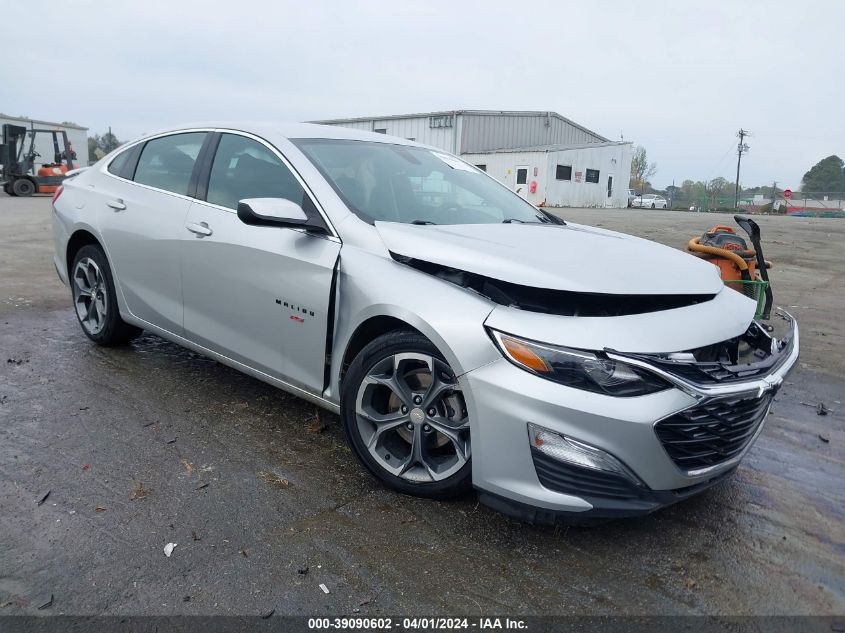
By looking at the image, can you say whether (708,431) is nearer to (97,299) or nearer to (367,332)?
(367,332)

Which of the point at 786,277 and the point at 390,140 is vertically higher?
the point at 390,140

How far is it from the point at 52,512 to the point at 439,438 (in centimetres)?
163

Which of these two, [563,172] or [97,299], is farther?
[563,172]

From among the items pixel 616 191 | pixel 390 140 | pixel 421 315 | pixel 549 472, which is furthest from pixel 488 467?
pixel 616 191

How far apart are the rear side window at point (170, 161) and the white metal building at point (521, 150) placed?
28.6 meters

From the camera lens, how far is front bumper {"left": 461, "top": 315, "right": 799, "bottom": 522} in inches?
93.4

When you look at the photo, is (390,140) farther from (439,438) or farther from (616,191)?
(616,191)

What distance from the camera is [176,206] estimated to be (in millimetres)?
4086

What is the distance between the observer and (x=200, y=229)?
12.6ft

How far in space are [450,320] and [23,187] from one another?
2789 centimetres

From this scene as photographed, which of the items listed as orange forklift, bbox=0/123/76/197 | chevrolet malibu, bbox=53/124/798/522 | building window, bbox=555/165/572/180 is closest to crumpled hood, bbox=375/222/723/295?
chevrolet malibu, bbox=53/124/798/522

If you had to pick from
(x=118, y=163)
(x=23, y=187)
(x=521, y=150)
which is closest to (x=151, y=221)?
(x=118, y=163)

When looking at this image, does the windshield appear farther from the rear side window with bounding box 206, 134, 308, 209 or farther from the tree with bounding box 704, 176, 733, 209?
the tree with bounding box 704, 176, 733, 209

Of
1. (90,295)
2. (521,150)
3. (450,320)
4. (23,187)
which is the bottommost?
(90,295)
